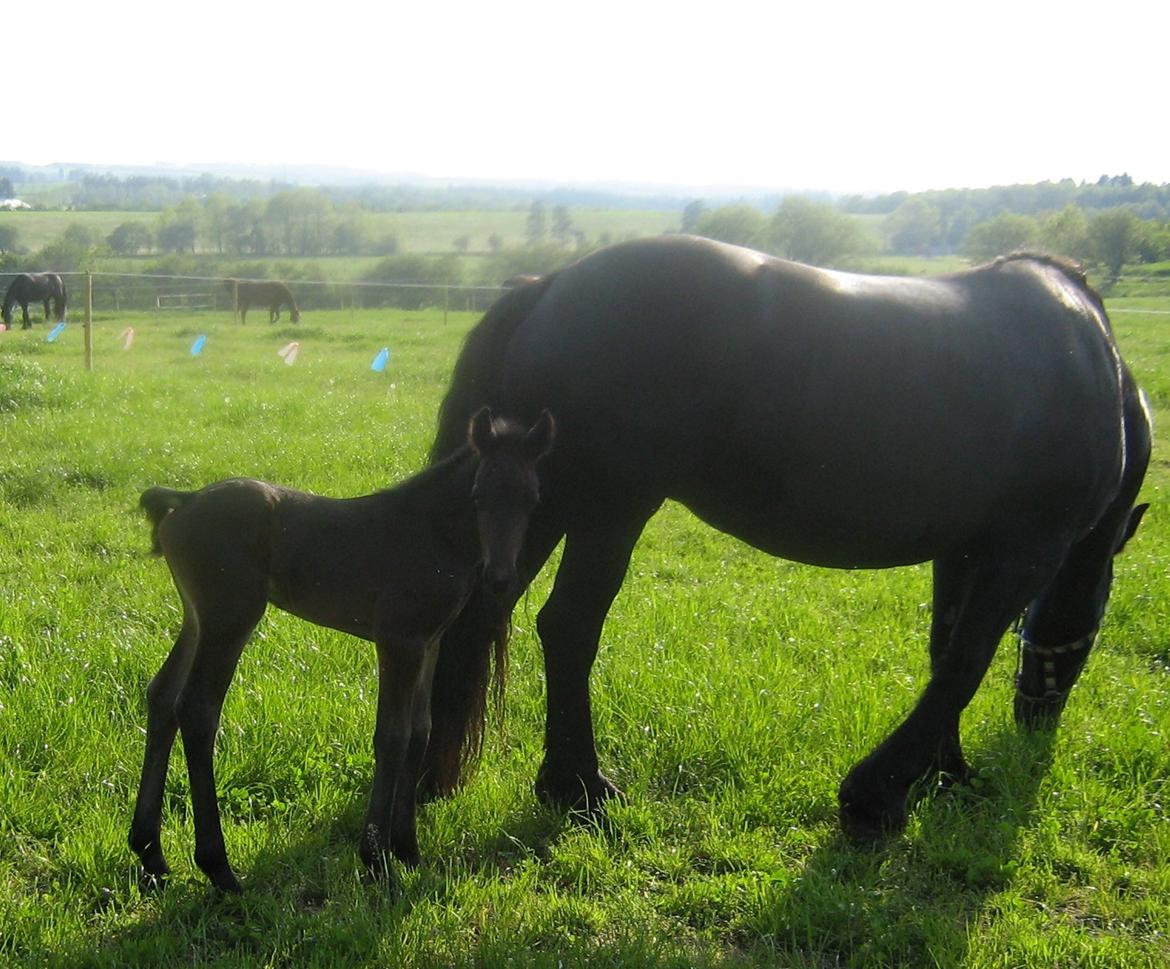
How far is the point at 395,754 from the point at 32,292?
81.1ft

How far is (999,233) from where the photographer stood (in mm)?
13797

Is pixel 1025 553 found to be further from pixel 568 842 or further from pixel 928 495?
pixel 568 842

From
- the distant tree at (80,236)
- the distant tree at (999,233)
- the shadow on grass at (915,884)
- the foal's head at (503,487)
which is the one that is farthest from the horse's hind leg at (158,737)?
the distant tree at (80,236)

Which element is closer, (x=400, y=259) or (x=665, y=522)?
(x=665, y=522)

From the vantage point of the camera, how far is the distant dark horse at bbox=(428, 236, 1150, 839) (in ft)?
10.9

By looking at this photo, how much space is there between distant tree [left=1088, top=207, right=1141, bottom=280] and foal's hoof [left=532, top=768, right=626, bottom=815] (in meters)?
15.4

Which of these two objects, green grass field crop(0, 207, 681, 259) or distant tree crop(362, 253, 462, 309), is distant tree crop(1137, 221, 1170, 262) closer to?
green grass field crop(0, 207, 681, 259)

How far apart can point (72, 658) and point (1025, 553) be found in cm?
397

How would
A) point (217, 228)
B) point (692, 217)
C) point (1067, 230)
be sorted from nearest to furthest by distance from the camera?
1. point (1067, 230)
2. point (692, 217)
3. point (217, 228)

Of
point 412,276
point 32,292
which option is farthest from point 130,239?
point 32,292

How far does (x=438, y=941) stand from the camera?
9.30ft

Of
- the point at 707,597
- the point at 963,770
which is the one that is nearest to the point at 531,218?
the point at 707,597

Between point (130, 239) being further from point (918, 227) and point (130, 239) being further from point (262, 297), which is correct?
point (918, 227)

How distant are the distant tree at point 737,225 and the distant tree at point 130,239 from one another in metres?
27.7
